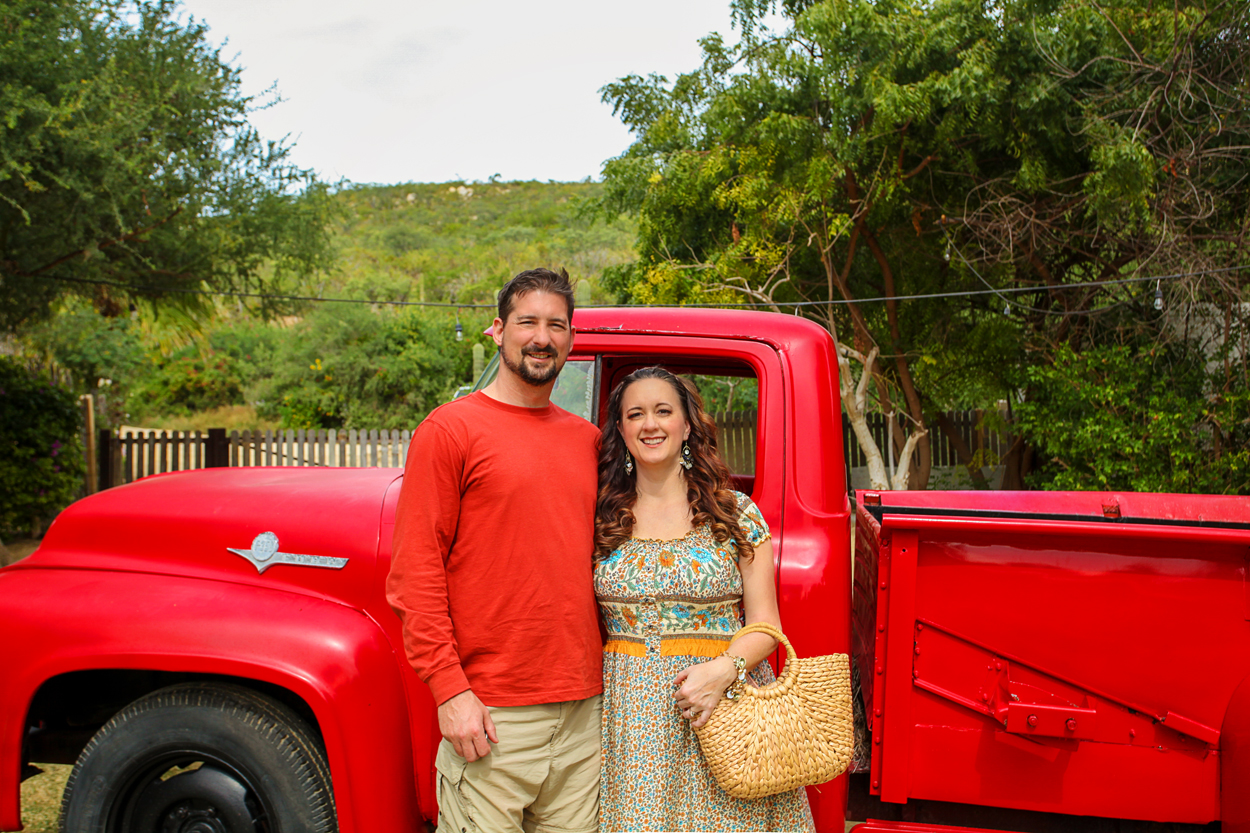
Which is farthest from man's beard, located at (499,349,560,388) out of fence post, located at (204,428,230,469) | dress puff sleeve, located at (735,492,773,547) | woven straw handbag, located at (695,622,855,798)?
fence post, located at (204,428,230,469)

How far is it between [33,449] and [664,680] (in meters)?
11.6

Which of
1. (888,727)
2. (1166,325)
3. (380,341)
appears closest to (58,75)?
(888,727)

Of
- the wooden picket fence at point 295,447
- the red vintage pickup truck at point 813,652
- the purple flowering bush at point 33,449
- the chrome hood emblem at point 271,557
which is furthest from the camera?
the wooden picket fence at point 295,447

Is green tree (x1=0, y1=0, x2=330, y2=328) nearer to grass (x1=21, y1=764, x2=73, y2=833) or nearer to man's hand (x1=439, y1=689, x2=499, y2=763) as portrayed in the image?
grass (x1=21, y1=764, x2=73, y2=833)

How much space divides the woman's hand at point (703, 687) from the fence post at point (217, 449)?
1308cm

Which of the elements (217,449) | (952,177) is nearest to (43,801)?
(217,449)

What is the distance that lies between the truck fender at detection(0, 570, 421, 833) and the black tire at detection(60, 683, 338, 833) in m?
0.07

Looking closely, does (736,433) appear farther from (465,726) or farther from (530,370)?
(465,726)

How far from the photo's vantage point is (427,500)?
198 cm

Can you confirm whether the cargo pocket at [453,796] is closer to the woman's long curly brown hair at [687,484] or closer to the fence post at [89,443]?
the woman's long curly brown hair at [687,484]

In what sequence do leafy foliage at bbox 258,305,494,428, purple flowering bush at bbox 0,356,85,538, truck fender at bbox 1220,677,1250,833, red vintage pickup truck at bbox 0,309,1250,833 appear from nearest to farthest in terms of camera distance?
truck fender at bbox 1220,677,1250,833 → red vintage pickup truck at bbox 0,309,1250,833 → purple flowering bush at bbox 0,356,85,538 → leafy foliage at bbox 258,305,494,428

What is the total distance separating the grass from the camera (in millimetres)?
3664

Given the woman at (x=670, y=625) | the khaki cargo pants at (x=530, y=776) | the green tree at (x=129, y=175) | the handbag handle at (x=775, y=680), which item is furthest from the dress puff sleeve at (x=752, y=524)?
the green tree at (x=129, y=175)

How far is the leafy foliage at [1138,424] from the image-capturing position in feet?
31.5
